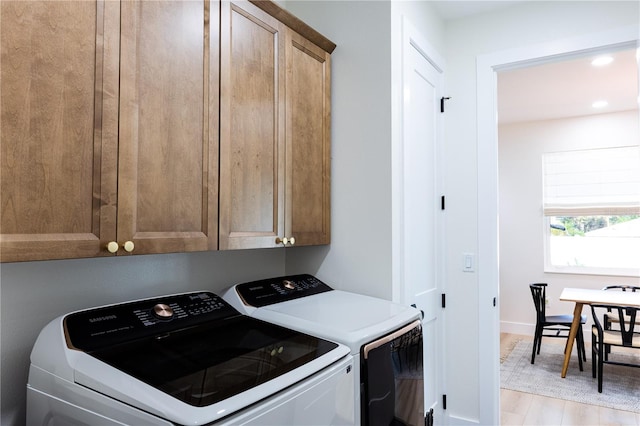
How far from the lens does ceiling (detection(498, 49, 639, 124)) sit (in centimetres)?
360

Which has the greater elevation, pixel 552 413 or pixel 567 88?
pixel 567 88

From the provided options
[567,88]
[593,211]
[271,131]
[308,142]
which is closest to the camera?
[271,131]

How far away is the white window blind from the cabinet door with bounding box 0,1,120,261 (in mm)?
5484

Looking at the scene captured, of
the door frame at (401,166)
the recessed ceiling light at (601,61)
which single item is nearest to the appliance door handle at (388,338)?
the door frame at (401,166)

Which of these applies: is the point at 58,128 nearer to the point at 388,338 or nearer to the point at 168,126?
the point at 168,126

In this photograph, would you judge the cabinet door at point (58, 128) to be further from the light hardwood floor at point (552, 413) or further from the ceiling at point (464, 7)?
the light hardwood floor at point (552, 413)

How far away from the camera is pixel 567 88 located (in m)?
4.16

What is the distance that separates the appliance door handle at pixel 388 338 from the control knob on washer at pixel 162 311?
24.7 inches

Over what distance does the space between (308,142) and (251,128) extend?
1.26 ft

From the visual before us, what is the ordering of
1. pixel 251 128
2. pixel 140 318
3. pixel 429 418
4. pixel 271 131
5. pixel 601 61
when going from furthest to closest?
1. pixel 601 61
2. pixel 429 418
3. pixel 271 131
4. pixel 251 128
5. pixel 140 318

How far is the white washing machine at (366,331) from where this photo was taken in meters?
1.30

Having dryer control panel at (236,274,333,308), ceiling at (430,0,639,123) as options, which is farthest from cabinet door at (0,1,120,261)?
ceiling at (430,0,639,123)

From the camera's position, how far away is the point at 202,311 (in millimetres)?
1390

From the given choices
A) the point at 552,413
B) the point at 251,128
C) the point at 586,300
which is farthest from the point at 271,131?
the point at 586,300
